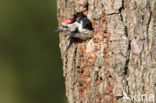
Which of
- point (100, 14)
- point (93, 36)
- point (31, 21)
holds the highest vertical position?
point (100, 14)

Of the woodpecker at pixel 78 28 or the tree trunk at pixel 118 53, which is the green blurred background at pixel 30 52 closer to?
the woodpecker at pixel 78 28

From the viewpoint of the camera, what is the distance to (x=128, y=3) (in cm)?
317

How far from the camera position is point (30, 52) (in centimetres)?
880

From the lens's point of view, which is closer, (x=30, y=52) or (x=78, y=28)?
(x=78, y=28)

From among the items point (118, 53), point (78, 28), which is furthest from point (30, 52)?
point (118, 53)

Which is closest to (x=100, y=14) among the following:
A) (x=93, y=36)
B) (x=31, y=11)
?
(x=93, y=36)

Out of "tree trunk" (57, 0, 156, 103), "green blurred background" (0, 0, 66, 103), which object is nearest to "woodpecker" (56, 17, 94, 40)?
"tree trunk" (57, 0, 156, 103)

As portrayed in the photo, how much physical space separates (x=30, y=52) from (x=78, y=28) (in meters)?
5.05

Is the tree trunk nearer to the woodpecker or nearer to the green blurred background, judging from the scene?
the woodpecker

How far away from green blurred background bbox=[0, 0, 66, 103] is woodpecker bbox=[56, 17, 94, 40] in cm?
495

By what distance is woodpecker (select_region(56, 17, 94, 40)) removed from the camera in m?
3.64

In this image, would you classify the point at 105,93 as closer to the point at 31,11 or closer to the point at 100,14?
the point at 100,14

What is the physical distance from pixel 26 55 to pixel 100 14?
18.6 feet

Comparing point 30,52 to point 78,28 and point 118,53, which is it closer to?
point 78,28
